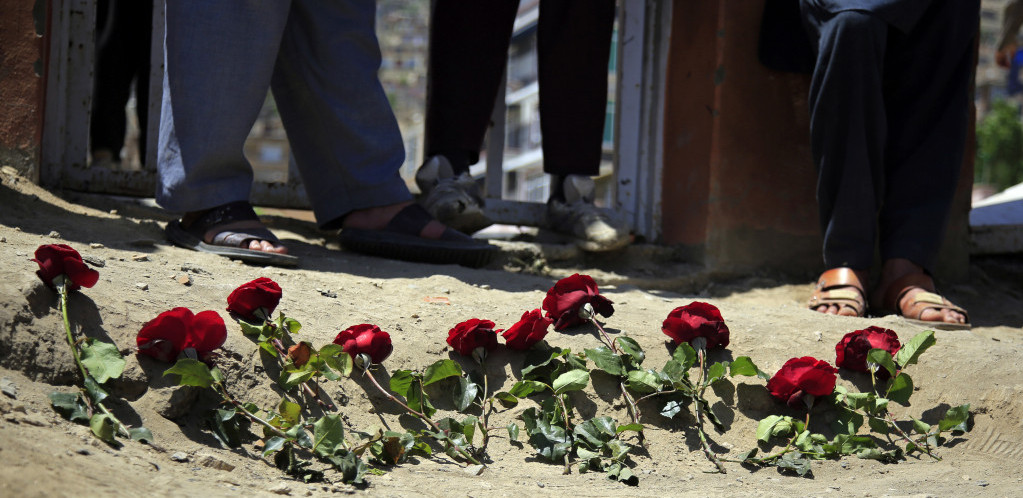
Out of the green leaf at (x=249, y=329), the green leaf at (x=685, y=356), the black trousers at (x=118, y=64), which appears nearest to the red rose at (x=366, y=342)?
the green leaf at (x=249, y=329)

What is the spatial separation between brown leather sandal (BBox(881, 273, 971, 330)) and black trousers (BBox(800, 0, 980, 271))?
0.07 m

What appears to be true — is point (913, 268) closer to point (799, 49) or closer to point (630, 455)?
point (799, 49)

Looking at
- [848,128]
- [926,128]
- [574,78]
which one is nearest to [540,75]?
[574,78]

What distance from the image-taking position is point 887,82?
9.43 feet

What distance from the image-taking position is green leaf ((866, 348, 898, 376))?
1.98m

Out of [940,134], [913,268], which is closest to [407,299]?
[913,268]

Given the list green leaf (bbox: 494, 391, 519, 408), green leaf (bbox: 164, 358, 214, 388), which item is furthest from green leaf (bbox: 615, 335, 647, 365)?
green leaf (bbox: 164, 358, 214, 388)

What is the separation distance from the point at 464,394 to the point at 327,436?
37cm

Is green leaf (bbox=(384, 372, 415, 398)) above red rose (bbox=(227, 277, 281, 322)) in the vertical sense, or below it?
below

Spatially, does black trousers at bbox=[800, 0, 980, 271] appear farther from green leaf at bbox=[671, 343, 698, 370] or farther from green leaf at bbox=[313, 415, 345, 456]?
green leaf at bbox=[313, 415, 345, 456]

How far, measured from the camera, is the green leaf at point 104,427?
1.35 metres

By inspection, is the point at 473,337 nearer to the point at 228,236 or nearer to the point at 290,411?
the point at 290,411

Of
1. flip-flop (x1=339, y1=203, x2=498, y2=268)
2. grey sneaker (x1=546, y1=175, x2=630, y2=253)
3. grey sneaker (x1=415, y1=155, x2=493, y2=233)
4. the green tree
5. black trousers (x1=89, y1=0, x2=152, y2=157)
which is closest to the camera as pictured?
flip-flop (x1=339, y1=203, x2=498, y2=268)

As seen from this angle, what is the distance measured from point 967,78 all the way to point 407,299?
6.17 ft
